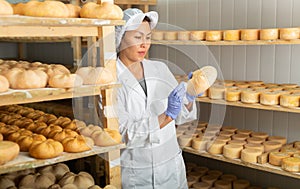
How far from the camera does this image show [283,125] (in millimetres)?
2547

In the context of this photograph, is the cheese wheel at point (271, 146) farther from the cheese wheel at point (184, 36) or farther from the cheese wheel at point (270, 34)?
the cheese wheel at point (184, 36)

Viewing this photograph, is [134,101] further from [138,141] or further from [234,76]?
[234,76]

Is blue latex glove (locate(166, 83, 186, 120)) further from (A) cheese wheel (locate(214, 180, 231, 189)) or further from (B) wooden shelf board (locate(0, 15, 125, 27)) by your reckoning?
(A) cheese wheel (locate(214, 180, 231, 189))

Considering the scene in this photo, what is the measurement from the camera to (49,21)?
131 cm

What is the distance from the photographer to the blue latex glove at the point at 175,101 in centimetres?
171

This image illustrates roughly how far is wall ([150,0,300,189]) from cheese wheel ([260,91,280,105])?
40cm

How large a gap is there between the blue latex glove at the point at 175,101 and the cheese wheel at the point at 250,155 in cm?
68

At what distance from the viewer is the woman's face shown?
1820 mm

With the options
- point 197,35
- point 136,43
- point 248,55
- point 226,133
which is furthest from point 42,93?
point 248,55

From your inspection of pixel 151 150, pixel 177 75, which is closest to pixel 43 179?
pixel 151 150

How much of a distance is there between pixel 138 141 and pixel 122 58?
0.45 m

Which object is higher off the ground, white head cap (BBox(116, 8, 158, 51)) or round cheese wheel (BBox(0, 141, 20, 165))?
white head cap (BBox(116, 8, 158, 51))

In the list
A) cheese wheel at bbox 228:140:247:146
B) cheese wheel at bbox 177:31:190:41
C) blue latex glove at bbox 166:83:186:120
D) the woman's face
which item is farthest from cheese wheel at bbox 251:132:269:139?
the woman's face

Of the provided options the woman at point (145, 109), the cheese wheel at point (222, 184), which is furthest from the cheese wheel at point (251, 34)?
the cheese wheel at point (222, 184)
